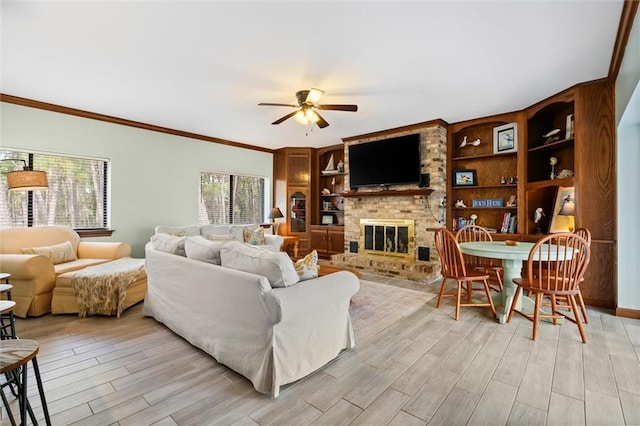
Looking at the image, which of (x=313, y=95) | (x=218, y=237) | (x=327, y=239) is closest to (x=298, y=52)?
(x=313, y=95)

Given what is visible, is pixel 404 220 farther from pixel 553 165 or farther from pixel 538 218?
pixel 553 165

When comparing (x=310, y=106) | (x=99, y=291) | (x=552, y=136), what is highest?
(x=310, y=106)

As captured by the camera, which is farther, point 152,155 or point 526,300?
point 152,155

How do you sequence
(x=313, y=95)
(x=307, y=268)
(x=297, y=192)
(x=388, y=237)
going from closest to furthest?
(x=307, y=268) < (x=313, y=95) < (x=388, y=237) < (x=297, y=192)

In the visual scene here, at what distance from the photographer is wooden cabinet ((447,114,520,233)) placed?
15.5 ft

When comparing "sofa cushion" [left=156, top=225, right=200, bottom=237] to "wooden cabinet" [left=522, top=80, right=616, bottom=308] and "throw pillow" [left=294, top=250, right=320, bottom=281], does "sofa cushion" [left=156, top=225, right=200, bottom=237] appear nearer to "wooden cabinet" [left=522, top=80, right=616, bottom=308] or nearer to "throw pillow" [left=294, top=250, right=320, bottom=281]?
"throw pillow" [left=294, top=250, right=320, bottom=281]

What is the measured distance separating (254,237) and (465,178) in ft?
12.6

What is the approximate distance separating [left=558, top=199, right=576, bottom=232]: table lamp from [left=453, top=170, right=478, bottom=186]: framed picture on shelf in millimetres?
1318

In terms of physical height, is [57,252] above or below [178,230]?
below

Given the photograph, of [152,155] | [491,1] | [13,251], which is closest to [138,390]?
[13,251]

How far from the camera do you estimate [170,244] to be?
2.96m

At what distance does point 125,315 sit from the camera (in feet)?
10.6

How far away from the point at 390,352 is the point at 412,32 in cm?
258

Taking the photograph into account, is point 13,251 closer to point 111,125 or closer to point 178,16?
point 111,125
